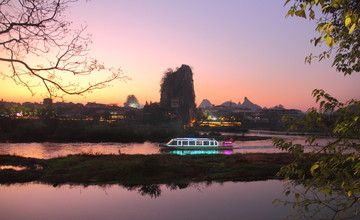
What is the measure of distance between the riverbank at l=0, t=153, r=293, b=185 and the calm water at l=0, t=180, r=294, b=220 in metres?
1.97

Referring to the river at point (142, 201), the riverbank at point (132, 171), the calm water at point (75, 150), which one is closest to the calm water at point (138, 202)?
the river at point (142, 201)

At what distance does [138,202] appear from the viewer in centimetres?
1953

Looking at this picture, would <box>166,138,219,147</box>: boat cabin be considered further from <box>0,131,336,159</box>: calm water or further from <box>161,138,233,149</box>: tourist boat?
<box>0,131,336,159</box>: calm water

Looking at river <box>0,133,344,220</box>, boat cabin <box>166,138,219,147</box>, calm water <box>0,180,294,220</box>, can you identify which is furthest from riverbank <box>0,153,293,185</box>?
boat cabin <box>166,138,219,147</box>

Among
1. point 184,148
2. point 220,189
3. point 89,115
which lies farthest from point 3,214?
point 89,115

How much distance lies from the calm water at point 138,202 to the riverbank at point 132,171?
1969mm

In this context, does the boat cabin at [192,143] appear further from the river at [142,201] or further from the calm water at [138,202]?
the calm water at [138,202]

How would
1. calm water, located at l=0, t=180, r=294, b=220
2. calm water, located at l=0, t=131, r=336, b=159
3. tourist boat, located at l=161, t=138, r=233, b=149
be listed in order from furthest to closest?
tourist boat, located at l=161, t=138, r=233, b=149, calm water, located at l=0, t=131, r=336, b=159, calm water, located at l=0, t=180, r=294, b=220

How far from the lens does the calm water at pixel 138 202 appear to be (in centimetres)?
1719

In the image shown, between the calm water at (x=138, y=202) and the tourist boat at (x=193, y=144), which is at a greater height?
the tourist boat at (x=193, y=144)

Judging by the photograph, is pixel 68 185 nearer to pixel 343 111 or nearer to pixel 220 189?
pixel 220 189

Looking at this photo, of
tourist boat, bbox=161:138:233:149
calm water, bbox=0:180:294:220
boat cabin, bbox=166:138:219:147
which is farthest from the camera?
boat cabin, bbox=166:138:219:147

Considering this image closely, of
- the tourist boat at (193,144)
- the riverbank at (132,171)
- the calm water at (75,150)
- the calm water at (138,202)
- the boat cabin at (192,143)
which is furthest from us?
the boat cabin at (192,143)

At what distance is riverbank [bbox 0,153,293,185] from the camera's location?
25172mm
